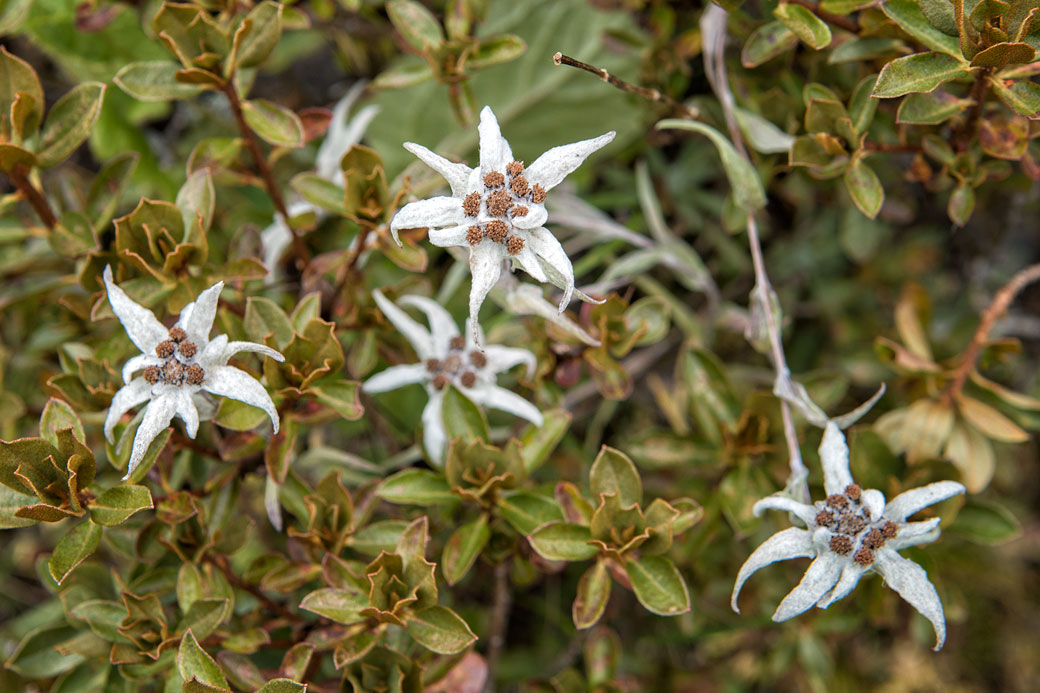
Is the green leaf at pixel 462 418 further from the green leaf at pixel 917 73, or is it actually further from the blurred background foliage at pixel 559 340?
the green leaf at pixel 917 73

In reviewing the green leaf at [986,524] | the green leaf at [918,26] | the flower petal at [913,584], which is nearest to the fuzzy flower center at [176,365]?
the flower petal at [913,584]

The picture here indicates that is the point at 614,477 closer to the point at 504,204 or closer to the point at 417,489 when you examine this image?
the point at 417,489

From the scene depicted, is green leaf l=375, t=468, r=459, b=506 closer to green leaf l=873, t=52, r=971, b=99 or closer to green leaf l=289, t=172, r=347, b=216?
green leaf l=289, t=172, r=347, b=216

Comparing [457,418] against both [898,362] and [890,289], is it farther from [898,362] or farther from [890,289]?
[890,289]

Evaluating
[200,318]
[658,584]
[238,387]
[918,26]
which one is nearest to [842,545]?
[658,584]

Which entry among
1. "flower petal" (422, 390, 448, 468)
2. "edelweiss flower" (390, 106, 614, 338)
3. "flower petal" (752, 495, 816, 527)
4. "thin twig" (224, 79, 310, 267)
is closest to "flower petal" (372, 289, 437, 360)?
"flower petal" (422, 390, 448, 468)

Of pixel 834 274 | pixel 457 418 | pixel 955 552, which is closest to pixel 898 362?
pixel 834 274
